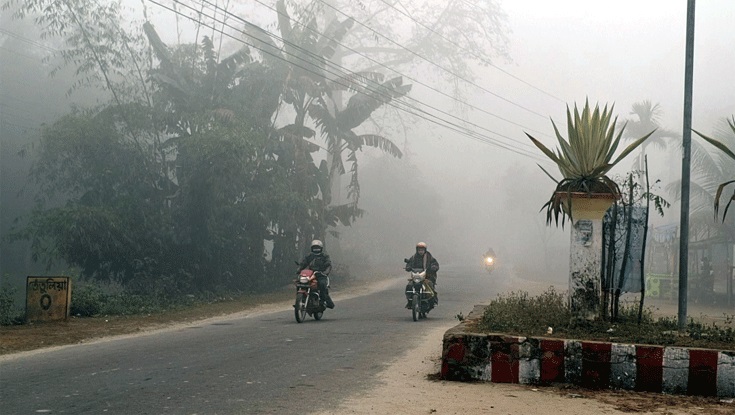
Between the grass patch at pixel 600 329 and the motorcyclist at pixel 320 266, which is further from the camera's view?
the motorcyclist at pixel 320 266

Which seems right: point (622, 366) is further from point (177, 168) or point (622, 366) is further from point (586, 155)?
point (177, 168)

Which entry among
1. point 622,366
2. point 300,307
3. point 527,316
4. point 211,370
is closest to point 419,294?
point 300,307

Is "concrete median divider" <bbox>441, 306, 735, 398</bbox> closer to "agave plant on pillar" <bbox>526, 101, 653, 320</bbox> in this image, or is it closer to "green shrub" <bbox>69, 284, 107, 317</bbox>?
"agave plant on pillar" <bbox>526, 101, 653, 320</bbox>

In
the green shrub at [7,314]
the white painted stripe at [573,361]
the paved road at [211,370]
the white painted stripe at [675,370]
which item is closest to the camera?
the paved road at [211,370]

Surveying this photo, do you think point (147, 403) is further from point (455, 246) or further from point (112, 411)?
point (455, 246)

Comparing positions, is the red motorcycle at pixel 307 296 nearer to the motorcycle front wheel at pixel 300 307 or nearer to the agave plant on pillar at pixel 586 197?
the motorcycle front wheel at pixel 300 307

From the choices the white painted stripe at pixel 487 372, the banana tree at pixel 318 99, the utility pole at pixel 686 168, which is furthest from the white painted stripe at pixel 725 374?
the banana tree at pixel 318 99

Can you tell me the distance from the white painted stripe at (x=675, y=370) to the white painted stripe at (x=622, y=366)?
300 mm

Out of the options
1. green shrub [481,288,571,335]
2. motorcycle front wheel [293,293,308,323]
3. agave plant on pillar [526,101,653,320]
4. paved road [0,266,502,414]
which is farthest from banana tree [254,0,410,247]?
agave plant on pillar [526,101,653,320]

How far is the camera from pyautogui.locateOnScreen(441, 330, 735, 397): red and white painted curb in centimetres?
711

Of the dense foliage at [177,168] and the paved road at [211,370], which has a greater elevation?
the dense foliage at [177,168]

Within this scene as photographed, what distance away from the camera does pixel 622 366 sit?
7.38 metres

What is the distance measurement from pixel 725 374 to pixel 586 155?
3.61m

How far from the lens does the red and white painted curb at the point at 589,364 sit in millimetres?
7105
